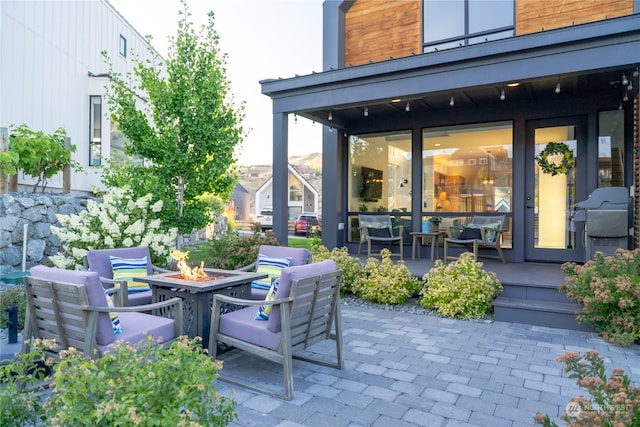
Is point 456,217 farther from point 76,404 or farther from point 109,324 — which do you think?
point 76,404

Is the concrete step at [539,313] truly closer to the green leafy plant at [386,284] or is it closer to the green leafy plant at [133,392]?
the green leafy plant at [386,284]

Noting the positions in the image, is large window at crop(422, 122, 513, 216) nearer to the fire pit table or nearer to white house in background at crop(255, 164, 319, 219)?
the fire pit table

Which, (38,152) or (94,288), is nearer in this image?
(94,288)

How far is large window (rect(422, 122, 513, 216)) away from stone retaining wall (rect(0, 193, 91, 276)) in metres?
6.70

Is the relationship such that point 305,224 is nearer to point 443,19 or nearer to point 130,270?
point 443,19

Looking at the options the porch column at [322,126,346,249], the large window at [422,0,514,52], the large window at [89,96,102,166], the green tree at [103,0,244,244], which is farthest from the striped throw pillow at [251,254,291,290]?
the large window at [89,96,102,166]

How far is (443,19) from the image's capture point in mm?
7609

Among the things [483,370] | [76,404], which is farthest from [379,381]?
[76,404]

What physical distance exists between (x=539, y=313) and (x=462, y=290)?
33.8 inches

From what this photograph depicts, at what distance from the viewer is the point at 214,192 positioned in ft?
24.9

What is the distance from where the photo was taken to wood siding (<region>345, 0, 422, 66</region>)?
782 centimetres

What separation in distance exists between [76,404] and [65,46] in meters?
8.99

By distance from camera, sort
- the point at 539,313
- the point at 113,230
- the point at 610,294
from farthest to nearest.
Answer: the point at 113,230 → the point at 539,313 → the point at 610,294

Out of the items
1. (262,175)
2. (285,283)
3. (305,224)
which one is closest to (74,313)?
(285,283)
